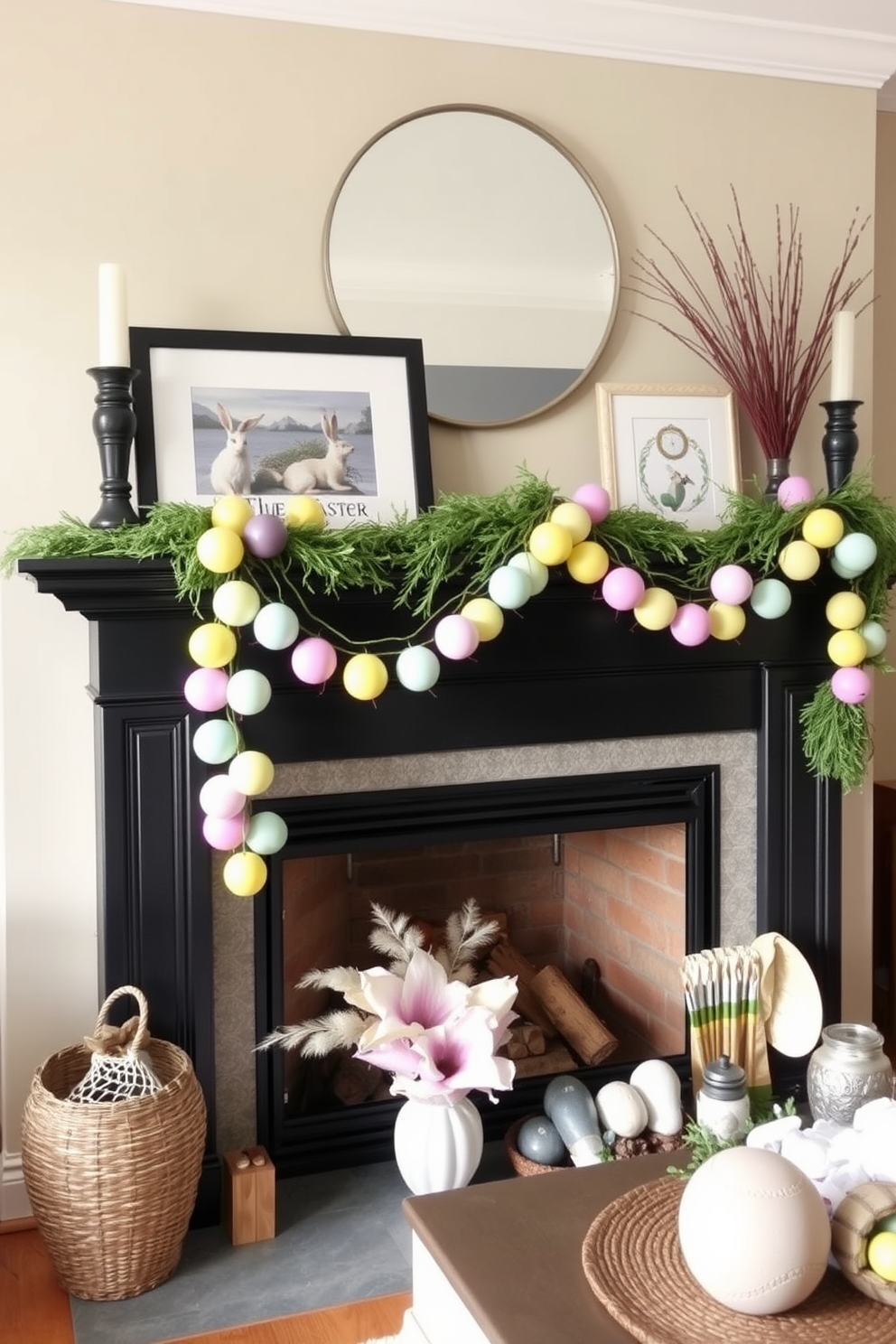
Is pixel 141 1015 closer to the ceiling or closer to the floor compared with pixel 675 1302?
closer to the ceiling

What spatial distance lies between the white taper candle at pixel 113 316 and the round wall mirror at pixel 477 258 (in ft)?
1.65

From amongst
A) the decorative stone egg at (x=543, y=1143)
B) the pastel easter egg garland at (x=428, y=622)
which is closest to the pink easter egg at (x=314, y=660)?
the pastel easter egg garland at (x=428, y=622)

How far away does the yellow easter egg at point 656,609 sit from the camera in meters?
2.44

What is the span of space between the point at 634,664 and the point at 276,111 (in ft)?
4.26

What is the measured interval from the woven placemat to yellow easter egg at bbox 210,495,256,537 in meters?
1.20

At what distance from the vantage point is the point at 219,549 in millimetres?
2104

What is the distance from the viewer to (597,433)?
9.02ft

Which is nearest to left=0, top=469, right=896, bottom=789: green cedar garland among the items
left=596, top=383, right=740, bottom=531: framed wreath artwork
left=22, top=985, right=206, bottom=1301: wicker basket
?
left=596, top=383, right=740, bottom=531: framed wreath artwork

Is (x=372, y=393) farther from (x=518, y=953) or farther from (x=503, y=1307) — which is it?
(x=503, y=1307)

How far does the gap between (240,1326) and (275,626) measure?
1.14m

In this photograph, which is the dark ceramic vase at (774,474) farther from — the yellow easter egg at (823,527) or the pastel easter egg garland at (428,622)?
the yellow easter egg at (823,527)

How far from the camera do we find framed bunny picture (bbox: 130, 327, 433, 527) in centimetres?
238

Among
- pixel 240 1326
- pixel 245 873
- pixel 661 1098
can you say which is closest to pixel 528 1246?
pixel 240 1326

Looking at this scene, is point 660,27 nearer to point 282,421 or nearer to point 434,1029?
point 282,421
